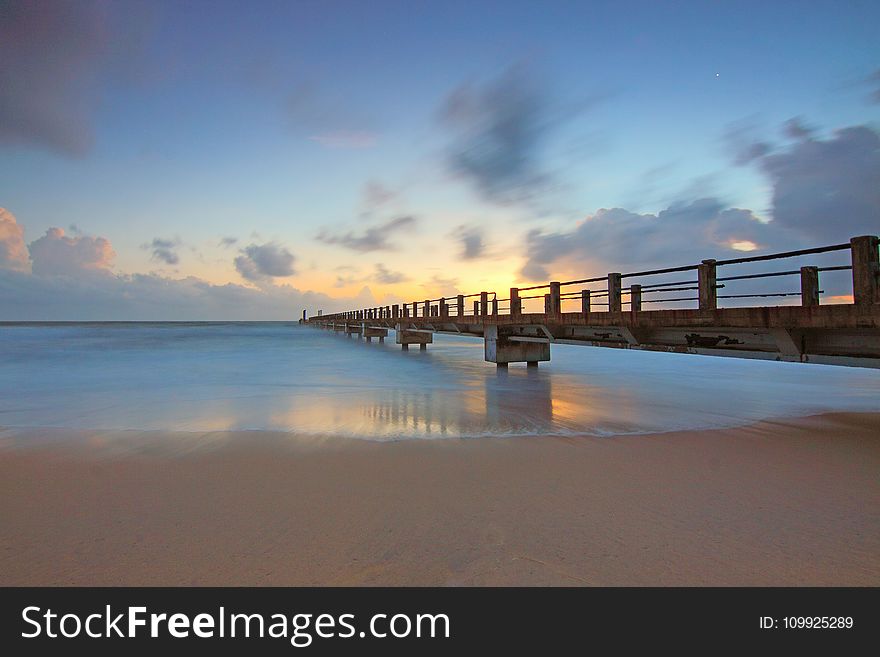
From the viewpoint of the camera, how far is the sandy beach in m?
3.27

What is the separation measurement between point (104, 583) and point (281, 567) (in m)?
1.22

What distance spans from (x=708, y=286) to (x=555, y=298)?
20.3 ft

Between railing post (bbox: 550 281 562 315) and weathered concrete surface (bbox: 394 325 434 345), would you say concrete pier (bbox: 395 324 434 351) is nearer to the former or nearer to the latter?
weathered concrete surface (bbox: 394 325 434 345)

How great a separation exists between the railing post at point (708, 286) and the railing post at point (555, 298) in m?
5.86

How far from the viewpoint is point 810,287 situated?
297 inches

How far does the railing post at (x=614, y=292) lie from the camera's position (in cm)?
1230

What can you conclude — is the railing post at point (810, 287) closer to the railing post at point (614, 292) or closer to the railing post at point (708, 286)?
the railing post at point (708, 286)

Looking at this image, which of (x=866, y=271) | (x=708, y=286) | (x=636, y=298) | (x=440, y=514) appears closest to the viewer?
(x=440, y=514)

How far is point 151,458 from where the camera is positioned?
6277 mm

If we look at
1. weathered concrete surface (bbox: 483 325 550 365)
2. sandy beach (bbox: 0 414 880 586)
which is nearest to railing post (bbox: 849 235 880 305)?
sandy beach (bbox: 0 414 880 586)

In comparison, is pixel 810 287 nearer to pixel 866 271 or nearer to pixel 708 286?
pixel 866 271

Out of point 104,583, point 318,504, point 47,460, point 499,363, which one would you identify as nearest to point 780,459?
point 318,504

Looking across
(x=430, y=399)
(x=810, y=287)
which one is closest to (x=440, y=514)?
(x=810, y=287)

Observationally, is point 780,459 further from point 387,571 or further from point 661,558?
point 387,571
